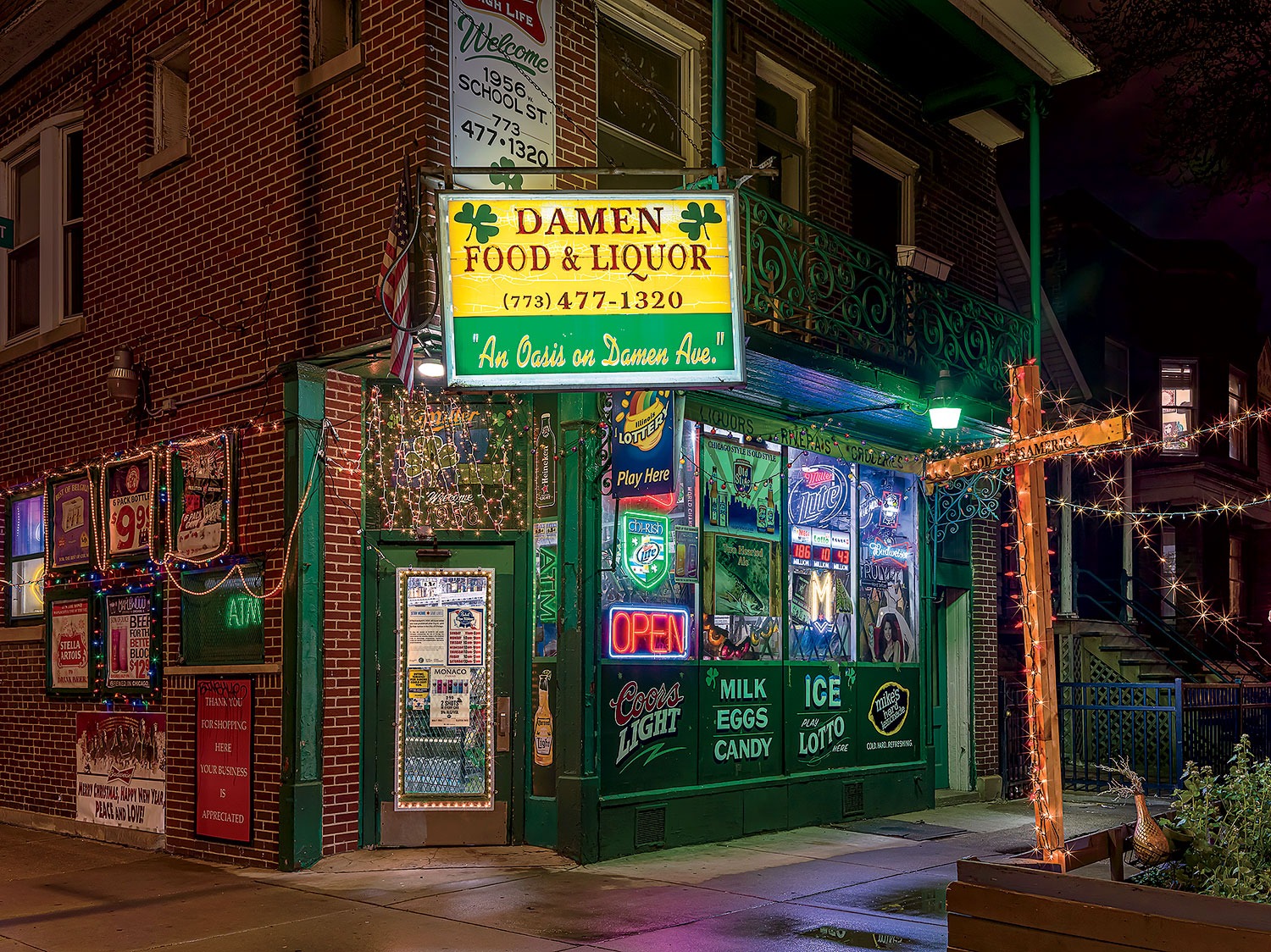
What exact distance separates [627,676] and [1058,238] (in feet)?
53.8

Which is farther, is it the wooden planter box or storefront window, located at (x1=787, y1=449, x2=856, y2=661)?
storefront window, located at (x1=787, y1=449, x2=856, y2=661)

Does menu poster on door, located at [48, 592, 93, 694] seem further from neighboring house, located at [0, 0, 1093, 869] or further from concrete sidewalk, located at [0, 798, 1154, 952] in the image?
concrete sidewalk, located at [0, 798, 1154, 952]

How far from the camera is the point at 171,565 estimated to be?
1120 cm

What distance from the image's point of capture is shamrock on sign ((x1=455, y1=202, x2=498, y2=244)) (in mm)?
8305

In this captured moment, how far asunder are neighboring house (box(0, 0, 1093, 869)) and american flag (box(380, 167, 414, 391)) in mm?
268

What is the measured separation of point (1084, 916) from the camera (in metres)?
5.10

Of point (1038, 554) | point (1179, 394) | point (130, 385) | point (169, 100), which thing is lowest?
point (1038, 554)

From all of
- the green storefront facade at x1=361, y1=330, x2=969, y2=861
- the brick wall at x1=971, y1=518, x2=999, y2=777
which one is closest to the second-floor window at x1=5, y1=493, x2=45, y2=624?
the green storefront facade at x1=361, y1=330, x2=969, y2=861

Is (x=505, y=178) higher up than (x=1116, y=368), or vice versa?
→ (x=1116, y=368)

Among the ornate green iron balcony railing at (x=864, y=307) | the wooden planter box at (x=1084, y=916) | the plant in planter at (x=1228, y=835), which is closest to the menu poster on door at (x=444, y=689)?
the ornate green iron balcony railing at (x=864, y=307)

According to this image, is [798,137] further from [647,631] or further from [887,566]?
[647,631]

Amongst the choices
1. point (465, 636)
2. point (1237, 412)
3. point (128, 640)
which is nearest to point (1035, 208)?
point (465, 636)

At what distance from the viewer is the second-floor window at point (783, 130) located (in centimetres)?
1257

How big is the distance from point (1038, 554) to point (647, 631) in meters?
4.86
